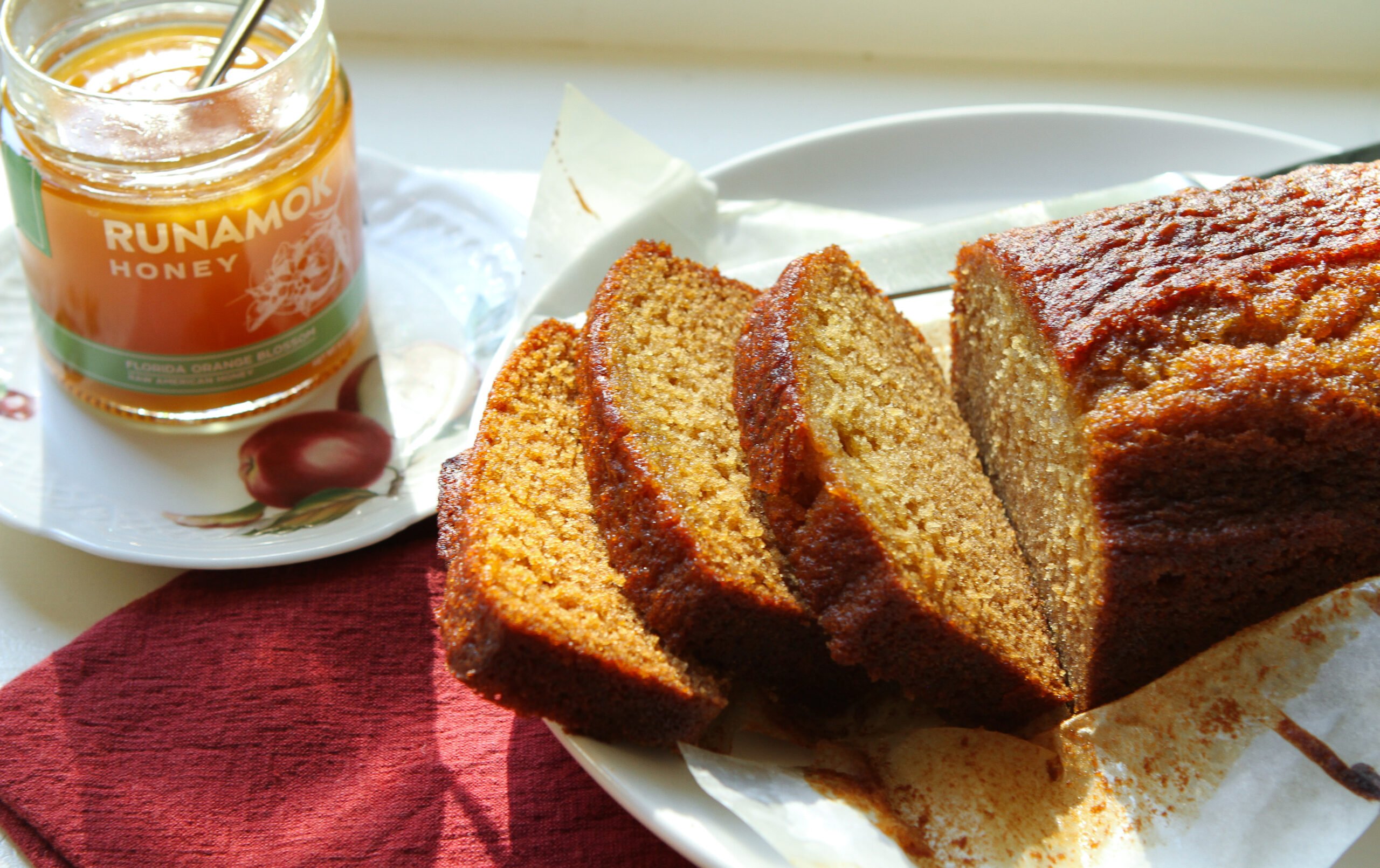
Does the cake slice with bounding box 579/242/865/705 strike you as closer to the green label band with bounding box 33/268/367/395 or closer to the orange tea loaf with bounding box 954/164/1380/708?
the orange tea loaf with bounding box 954/164/1380/708

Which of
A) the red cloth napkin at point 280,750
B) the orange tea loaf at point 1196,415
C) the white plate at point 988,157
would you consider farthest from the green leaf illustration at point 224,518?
the orange tea loaf at point 1196,415

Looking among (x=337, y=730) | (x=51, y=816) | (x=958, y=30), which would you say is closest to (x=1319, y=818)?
(x=337, y=730)

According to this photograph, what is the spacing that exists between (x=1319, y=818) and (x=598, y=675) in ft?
3.47

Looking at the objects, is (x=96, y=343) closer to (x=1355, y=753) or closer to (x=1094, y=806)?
(x=1094, y=806)

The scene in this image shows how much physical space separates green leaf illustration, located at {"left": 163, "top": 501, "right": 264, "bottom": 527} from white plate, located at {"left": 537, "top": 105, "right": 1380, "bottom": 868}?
1.35 meters

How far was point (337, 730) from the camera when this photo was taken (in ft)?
7.21

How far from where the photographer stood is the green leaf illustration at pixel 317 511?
244cm

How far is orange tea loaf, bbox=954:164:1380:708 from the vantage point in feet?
6.24

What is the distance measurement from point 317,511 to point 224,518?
178 millimetres

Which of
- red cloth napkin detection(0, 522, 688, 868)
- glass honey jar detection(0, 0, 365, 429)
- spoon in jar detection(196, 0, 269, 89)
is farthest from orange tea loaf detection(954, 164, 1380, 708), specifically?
spoon in jar detection(196, 0, 269, 89)

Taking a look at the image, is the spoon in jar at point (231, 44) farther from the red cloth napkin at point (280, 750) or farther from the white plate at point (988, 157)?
the white plate at point (988, 157)

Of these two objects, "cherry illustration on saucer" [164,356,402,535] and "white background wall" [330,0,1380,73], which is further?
"white background wall" [330,0,1380,73]

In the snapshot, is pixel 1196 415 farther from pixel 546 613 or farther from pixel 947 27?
pixel 947 27

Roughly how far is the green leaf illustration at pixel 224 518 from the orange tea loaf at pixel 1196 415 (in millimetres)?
1487
